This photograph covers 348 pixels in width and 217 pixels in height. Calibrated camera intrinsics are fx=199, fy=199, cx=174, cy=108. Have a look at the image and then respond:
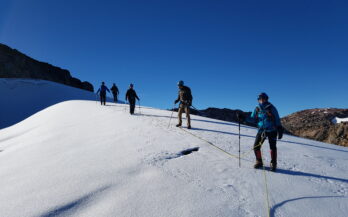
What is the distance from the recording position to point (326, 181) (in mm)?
4832

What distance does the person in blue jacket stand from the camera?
5099 mm

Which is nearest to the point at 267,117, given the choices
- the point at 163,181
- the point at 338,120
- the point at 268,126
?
the point at 268,126

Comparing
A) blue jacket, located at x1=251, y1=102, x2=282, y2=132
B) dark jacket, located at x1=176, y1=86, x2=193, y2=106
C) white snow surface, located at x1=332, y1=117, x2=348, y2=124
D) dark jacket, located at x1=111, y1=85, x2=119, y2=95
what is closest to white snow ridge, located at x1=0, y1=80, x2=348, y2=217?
blue jacket, located at x1=251, y1=102, x2=282, y2=132

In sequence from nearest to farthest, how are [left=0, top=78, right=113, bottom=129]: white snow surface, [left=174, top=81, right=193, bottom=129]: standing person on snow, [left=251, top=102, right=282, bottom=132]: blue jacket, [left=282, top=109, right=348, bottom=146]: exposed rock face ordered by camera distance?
[left=251, top=102, right=282, bottom=132]: blue jacket < [left=174, top=81, right=193, bottom=129]: standing person on snow < [left=0, top=78, right=113, bottom=129]: white snow surface < [left=282, top=109, right=348, bottom=146]: exposed rock face

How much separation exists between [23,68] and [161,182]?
6629 cm

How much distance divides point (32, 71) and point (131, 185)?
223 ft

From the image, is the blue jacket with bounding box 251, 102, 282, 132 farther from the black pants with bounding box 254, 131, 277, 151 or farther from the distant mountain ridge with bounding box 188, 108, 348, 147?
the distant mountain ridge with bounding box 188, 108, 348, 147

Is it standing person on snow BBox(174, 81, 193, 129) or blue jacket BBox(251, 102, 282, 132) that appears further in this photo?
standing person on snow BBox(174, 81, 193, 129)

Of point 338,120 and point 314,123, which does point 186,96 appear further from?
point 338,120

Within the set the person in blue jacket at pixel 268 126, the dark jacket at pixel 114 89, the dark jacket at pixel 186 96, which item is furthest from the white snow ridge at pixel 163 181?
the dark jacket at pixel 114 89

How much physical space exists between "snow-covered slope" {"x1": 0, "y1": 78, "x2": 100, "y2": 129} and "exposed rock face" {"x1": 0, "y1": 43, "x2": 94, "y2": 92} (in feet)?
64.6

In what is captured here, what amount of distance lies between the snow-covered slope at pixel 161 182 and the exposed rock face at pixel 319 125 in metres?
50.0

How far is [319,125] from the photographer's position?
6034 cm

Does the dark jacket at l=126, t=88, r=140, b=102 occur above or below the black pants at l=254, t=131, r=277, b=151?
above
